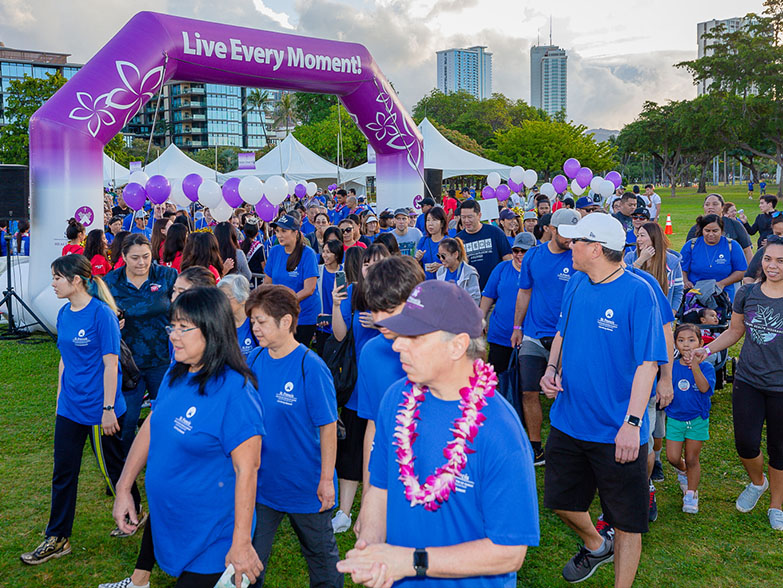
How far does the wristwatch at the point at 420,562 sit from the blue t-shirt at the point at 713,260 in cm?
667

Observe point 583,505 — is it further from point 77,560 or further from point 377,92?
point 377,92

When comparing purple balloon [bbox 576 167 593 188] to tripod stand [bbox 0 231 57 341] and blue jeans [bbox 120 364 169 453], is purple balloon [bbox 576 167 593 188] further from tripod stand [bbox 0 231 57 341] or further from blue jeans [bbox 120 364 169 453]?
blue jeans [bbox 120 364 169 453]

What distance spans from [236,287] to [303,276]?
9.18 feet

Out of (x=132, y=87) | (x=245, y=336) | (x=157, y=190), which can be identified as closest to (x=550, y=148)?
(x=157, y=190)

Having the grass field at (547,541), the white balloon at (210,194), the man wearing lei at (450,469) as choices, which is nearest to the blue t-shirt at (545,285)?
the grass field at (547,541)

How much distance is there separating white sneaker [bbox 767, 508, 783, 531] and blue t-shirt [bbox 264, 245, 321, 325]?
13.5ft

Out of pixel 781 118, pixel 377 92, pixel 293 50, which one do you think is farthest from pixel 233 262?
pixel 781 118

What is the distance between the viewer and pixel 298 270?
264 inches

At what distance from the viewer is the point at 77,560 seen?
4.25 meters

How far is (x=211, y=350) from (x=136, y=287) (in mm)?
2589

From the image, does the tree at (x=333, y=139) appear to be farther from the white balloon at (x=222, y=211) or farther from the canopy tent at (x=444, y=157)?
the white balloon at (x=222, y=211)

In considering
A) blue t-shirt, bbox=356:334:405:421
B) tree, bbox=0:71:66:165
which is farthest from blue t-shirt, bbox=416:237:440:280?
tree, bbox=0:71:66:165

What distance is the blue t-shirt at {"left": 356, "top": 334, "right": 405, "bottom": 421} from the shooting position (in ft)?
10.5

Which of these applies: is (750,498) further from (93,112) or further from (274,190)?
(274,190)
